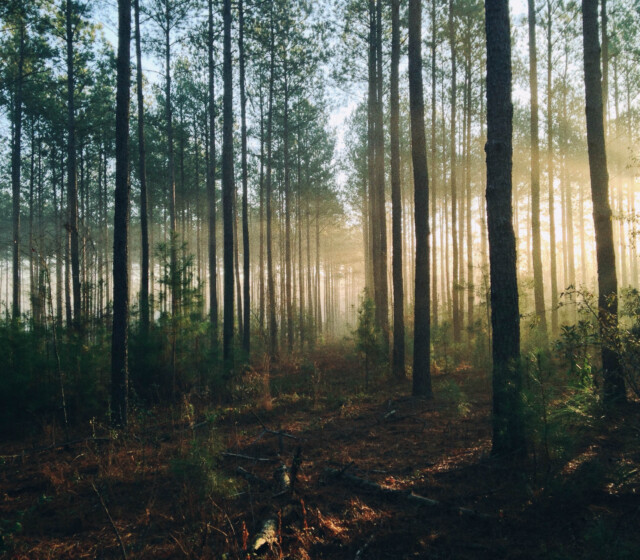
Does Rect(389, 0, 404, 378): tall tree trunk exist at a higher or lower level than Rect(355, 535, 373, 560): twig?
higher

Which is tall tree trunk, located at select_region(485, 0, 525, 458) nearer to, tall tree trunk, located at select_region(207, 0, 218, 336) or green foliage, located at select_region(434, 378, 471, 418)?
green foliage, located at select_region(434, 378, 471, 418)

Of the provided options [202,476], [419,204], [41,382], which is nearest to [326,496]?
[202,476]

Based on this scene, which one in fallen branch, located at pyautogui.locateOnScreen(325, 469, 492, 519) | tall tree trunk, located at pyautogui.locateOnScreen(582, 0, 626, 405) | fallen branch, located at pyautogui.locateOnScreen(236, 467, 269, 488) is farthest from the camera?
tall tree trunk, located at pyautogui.locateOnScreen(582, 0, 626, 405)

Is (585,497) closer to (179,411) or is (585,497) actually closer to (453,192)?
(179,411)

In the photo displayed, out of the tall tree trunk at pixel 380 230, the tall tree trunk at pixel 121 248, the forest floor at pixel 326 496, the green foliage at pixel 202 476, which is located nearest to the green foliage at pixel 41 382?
the forest floor at pixel 326 496

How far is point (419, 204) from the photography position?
8.43 m

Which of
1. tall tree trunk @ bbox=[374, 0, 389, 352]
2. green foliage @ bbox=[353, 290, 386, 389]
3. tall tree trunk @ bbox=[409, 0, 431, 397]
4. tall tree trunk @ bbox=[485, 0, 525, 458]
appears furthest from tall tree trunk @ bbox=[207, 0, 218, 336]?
tall tree trunk @ bbox=[485, 0, 525, 458]

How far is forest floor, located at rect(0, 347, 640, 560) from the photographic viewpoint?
3111mm

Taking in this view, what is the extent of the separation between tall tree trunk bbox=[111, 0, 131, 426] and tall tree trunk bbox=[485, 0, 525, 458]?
19.7 feet

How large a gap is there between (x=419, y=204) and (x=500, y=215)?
3589 millimetres

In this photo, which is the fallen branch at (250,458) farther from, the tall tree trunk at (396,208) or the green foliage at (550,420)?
the tall tree trunk at (396,208)

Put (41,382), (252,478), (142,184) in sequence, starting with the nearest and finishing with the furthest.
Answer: (252,478), (41,382), (142,184)

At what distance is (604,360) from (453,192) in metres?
9.62

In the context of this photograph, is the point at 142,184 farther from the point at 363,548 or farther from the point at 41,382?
the point at 363,548
